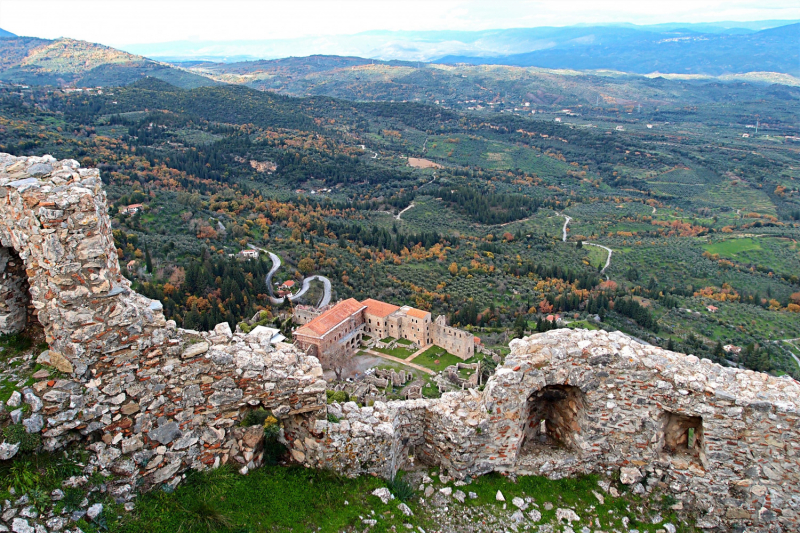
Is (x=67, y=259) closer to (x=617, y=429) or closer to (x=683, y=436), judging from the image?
(x=617, y=429)

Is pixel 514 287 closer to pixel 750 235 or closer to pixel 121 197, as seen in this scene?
pixel 121 197

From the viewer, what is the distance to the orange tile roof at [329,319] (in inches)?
1550

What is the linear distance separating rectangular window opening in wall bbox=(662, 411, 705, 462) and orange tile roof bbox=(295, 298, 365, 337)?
101ft

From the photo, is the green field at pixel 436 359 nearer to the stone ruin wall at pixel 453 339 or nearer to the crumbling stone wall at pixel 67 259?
the stone ruin wall at pixel 453 339

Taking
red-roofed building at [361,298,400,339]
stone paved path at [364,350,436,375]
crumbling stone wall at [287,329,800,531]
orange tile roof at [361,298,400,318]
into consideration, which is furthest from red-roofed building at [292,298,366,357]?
crumbling stone wall at [287,329,800,531]

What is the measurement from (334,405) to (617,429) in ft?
19.3

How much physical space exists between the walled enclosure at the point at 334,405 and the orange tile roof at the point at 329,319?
29.5 m

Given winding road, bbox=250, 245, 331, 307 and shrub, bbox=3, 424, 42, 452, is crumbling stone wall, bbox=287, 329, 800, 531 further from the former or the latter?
winding road, bbox=250, 245, 331, 307

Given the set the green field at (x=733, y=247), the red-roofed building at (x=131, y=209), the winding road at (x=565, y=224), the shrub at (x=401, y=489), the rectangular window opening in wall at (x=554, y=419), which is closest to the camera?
the shrub at (x=401, y=489)

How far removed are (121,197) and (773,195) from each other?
14195cm

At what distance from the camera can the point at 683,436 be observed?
10.5m

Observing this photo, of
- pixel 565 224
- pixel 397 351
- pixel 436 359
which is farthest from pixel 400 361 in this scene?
pixel 565 224

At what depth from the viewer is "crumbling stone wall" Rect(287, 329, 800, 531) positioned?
9234mm

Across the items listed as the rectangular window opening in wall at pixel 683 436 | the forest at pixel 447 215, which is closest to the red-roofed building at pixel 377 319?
the forest at pixel 447 215
